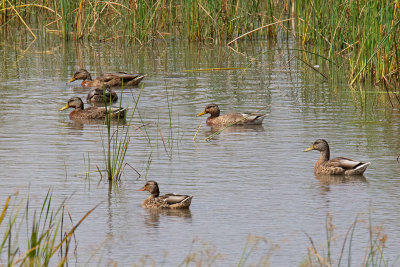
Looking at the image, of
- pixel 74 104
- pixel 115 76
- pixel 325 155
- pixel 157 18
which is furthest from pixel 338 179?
pixel 157 18

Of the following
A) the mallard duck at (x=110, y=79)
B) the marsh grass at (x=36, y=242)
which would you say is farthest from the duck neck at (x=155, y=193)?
the mallard duck at (x=110, y=79)

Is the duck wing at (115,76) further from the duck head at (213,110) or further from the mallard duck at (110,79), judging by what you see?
the duck head at (213,110)

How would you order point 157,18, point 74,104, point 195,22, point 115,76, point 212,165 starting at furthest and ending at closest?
point 195,22
point 157,18
point 115,76
point 74,104
point 212,165

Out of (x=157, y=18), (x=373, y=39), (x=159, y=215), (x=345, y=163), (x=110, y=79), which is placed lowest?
(x=159, y=215)

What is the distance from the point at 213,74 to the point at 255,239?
36.7ft

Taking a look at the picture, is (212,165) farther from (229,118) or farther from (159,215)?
(229,118)

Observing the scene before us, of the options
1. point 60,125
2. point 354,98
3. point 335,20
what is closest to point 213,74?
point 335,20

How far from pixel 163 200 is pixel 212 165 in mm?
1828

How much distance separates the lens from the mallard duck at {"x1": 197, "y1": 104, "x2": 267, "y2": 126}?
44.2 ft

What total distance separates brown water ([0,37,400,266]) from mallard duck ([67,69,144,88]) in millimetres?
242

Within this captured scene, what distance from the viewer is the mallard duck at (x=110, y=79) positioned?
17125mm

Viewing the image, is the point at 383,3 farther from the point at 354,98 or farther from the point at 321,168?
the point at 321,168

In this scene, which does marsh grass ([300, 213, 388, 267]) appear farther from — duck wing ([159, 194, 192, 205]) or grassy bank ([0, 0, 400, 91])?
grassy bank ([0, 0, 400, 91])

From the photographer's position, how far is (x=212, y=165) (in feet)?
35.5
